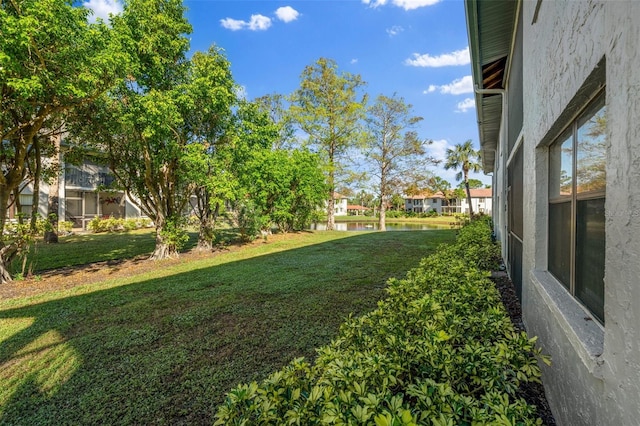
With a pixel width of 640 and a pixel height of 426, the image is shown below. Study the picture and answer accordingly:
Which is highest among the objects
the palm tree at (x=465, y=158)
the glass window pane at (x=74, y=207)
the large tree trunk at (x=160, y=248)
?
the palm tree at (x=465, y=158)

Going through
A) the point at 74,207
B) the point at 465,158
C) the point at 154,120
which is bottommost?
the point at 74,207

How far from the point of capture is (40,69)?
578cm

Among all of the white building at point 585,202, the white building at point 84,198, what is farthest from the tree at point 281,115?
the white building at point 585,202

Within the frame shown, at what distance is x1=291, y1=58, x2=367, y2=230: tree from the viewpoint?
2200 centimetres

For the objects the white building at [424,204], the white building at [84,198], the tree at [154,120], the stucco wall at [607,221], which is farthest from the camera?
the white building at [424,204]

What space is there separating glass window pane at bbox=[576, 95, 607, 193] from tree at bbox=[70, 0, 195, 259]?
8261mm

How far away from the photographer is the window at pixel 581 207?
1796mm

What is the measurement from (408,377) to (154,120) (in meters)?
8.30

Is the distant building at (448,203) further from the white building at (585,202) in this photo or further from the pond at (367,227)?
the white building at (585,202)

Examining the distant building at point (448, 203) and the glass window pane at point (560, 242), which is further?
the distant building at point (448, 203)

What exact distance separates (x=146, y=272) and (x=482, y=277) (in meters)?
8.13

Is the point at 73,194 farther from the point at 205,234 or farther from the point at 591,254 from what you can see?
the point at 591,254

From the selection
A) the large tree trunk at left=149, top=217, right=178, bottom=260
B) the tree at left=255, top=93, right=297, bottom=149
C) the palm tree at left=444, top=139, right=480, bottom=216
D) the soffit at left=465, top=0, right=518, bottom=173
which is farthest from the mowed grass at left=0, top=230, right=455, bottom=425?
the palm tree at left=444, top=139, right=480, bottom=216

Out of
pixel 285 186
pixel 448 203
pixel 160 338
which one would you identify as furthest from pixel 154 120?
pixel 448 203
